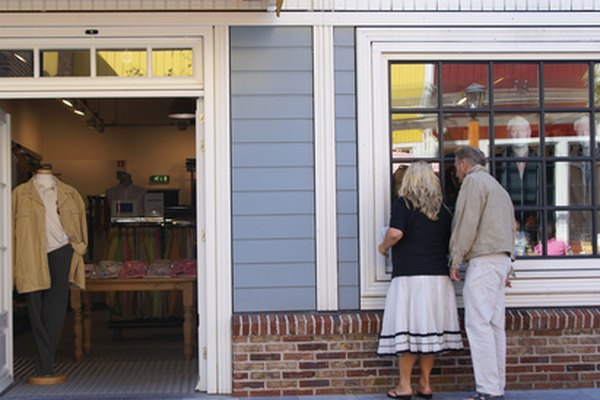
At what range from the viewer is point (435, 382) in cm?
629

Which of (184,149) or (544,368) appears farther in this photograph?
(184,149)

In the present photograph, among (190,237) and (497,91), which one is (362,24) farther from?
(190,237)

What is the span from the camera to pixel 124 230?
9.17 meters

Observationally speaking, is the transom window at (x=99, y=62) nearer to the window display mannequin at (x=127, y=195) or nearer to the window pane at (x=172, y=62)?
the window pane at (x=172, y=62)

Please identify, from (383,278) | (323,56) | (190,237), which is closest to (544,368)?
(383,278)

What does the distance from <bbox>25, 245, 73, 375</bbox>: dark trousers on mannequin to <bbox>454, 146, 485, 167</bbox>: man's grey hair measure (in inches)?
134

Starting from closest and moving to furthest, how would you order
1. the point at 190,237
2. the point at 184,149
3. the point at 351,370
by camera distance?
the point at 351,370 → the point at 190,237 → the point at 184,149

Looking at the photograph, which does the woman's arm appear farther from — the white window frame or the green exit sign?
the green exit sign

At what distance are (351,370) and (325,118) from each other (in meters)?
1.91

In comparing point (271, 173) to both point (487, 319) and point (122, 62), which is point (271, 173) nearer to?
point (122, 62)

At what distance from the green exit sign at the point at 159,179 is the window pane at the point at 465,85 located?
6.75 m

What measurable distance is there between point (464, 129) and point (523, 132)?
0.48 meters

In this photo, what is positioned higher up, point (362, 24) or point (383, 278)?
point (362, 24)

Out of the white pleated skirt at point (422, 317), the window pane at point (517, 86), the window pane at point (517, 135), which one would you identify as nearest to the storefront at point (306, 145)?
the window pane at point (517, 86)
